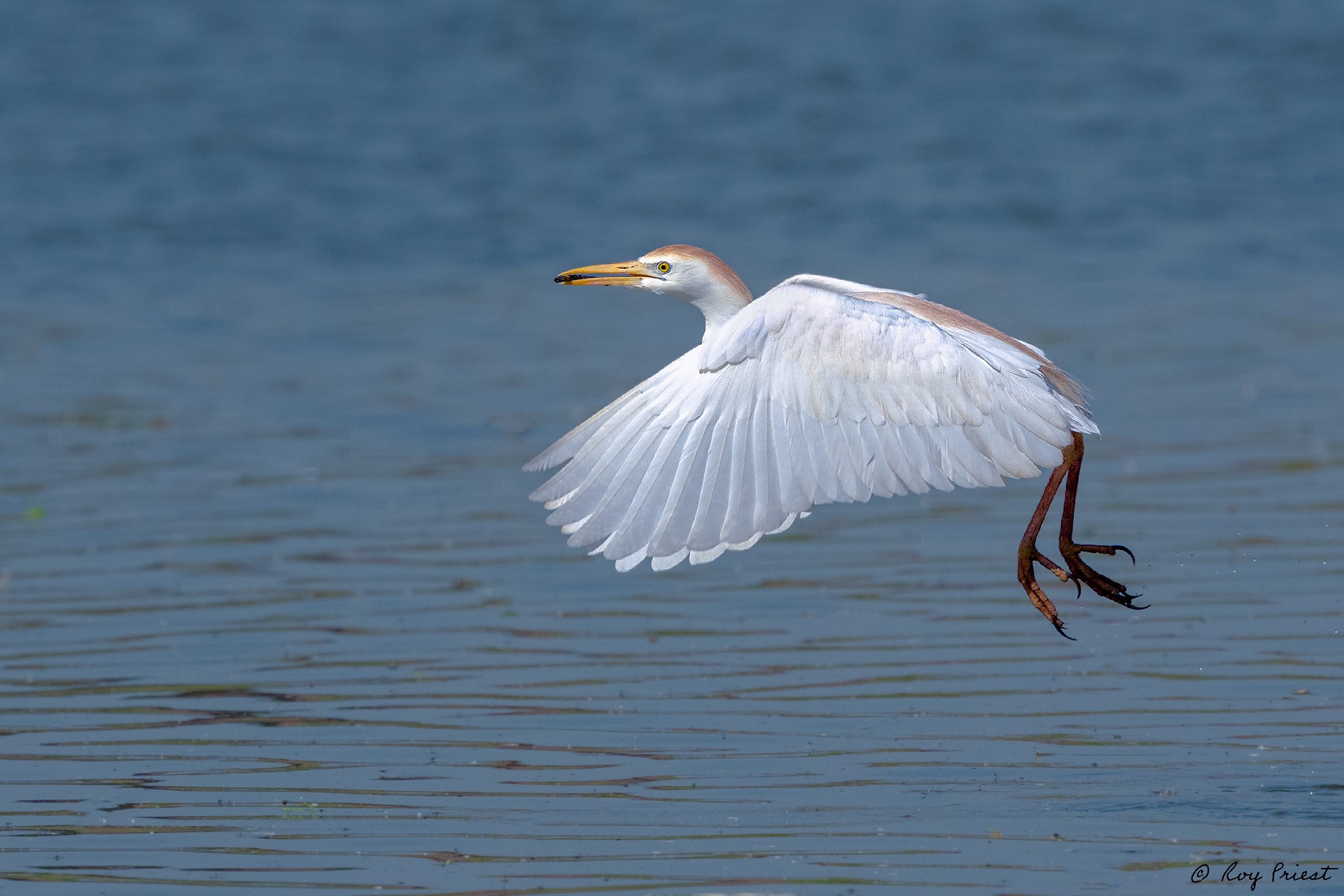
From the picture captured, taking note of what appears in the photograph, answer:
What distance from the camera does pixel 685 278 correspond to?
7535mm

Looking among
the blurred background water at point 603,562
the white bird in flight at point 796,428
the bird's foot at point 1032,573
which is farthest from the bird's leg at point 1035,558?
the white bird in flight at point 796,428

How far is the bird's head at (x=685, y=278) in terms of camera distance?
7.50m

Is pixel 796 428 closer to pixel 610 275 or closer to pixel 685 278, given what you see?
pixel 685 278

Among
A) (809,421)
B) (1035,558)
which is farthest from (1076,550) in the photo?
(809,421)

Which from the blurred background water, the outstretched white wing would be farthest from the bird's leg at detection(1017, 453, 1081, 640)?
the outstretched white wing

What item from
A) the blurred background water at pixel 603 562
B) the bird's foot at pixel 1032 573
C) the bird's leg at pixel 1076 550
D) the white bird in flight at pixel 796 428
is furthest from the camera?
the bird's leg at pixel 1076 550

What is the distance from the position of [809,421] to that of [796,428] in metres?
0.05

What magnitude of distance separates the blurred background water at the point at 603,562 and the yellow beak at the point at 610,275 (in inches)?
60.7

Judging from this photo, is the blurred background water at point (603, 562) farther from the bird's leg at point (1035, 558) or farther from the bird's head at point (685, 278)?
the bird's head at point (685, 278)

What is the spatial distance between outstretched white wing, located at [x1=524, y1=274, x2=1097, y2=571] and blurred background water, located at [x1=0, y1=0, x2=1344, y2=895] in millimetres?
963

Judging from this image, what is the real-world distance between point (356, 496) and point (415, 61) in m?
20.5

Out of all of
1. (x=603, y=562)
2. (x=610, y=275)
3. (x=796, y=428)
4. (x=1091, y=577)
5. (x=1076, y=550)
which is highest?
(x=610, y=275)

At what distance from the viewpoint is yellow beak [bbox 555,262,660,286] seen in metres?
7.57

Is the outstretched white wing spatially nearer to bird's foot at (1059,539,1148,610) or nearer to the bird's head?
the bird's head
